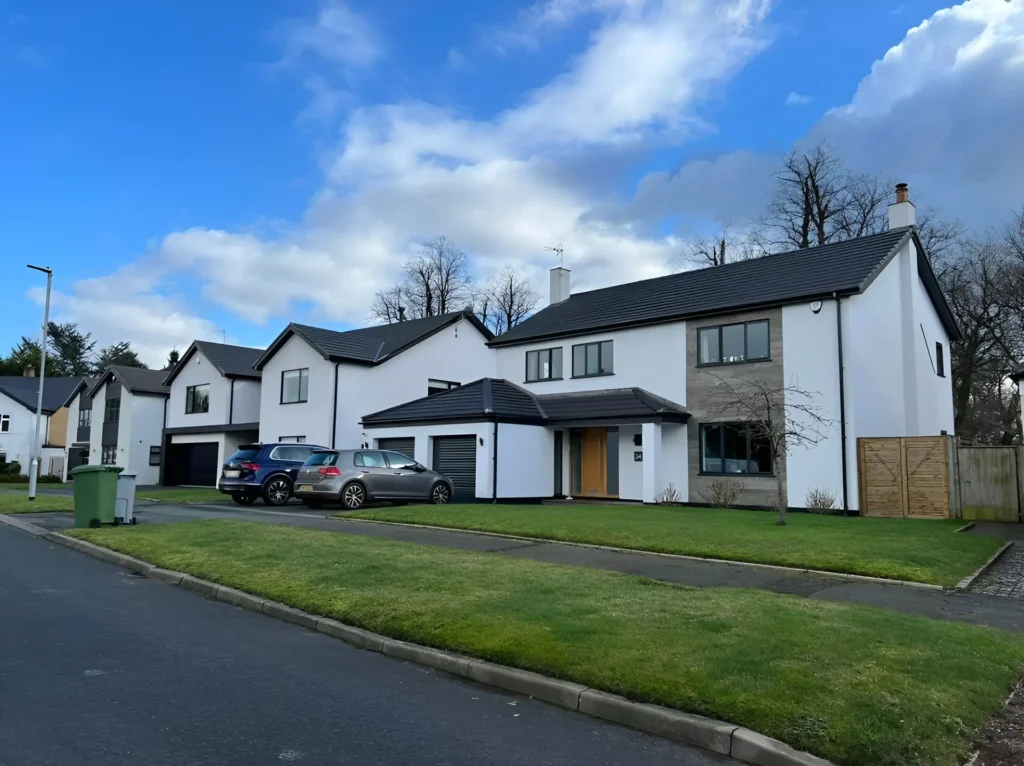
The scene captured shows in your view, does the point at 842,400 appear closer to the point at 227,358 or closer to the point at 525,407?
the point at 525,407

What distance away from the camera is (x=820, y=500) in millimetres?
20656

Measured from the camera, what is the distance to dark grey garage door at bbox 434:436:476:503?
2486cm

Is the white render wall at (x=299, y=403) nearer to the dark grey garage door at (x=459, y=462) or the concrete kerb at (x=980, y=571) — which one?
the dark grey garage door at (x=459, y=462)

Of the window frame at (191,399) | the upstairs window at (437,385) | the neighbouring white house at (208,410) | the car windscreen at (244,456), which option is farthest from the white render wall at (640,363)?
the window frame at (191,399)

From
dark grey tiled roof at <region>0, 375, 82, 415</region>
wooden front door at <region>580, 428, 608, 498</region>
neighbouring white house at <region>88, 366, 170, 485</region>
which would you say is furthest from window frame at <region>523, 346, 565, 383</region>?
dark grey tiled roof at <region>0, 375, 82, 415</region>

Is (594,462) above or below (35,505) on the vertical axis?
above

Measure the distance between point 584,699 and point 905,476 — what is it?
16.9 m

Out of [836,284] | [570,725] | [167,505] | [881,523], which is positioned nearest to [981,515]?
[881,523]

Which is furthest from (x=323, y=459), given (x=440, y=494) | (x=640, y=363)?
(x=640, y=363)

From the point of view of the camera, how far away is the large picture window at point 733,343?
22594 millimetres

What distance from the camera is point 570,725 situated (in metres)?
5.13

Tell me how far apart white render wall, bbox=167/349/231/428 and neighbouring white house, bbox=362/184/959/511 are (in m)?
13.0

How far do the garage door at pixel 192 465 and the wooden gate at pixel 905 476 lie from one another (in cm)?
2939

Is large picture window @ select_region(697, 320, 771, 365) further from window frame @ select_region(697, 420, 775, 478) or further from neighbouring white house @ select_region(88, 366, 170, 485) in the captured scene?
neighbouring white house @ select_region(88, 366, 170, 485)
